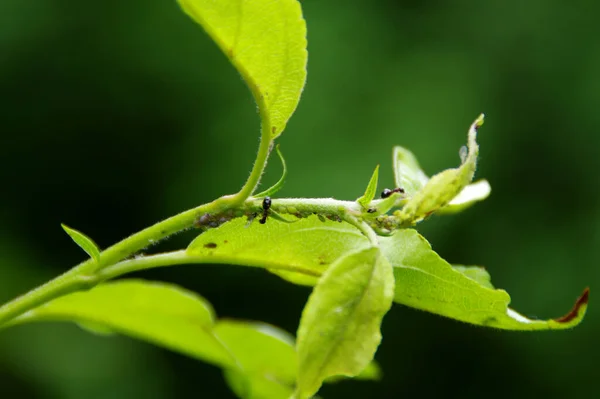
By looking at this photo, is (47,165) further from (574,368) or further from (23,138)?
(574,368)

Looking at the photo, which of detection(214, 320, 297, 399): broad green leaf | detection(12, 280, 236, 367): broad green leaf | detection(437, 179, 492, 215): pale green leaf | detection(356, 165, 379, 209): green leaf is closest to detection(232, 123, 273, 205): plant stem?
detection(356, 165, 379, 209): green leaf

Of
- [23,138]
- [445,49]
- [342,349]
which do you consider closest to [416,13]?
[445,49]

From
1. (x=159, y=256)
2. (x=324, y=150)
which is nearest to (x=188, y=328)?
(x=159, y=256)

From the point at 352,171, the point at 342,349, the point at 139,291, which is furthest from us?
the point at 352,171

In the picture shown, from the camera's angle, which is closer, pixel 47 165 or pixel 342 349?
pixel 342 349

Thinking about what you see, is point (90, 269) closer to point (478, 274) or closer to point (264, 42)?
point (264, 42)

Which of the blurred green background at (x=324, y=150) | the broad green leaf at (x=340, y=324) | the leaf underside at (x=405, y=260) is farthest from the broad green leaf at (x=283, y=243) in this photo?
the blurred green background at (x=324, y=150)
